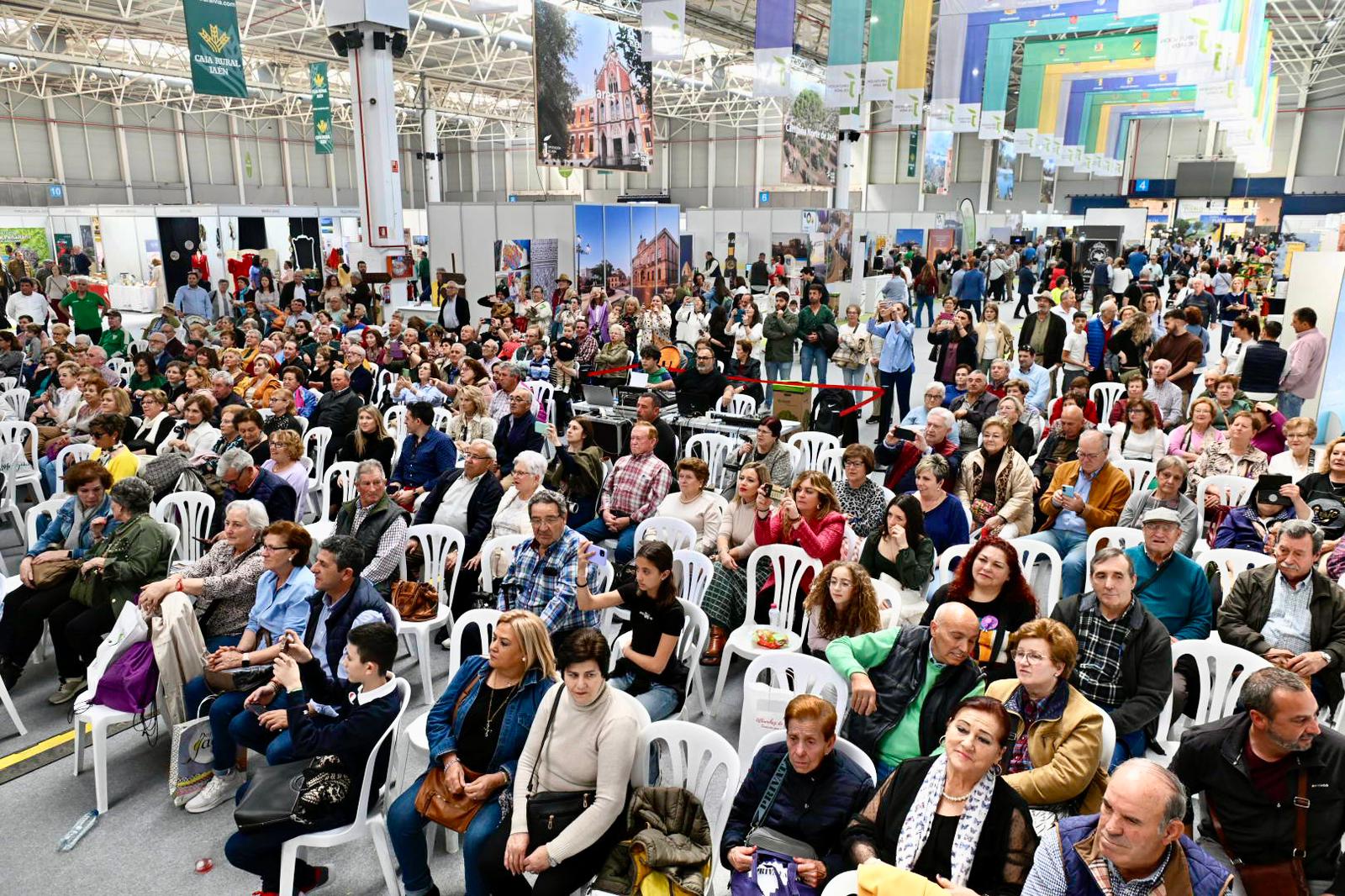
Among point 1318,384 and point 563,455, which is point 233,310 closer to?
point 563,455

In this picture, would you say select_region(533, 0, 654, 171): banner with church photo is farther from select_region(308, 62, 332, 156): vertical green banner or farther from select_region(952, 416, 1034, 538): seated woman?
select_region(952, 416, 1034, 538): seated woman

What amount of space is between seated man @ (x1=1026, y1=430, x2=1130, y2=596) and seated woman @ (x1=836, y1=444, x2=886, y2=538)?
0.87m

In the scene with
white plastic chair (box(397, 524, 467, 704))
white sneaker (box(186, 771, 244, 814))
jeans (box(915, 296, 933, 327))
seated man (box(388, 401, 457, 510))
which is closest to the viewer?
white sneaker (box(186, 771, 244, 814))

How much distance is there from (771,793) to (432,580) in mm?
2782

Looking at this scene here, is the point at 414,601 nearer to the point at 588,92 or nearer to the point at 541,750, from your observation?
the point at 541,750

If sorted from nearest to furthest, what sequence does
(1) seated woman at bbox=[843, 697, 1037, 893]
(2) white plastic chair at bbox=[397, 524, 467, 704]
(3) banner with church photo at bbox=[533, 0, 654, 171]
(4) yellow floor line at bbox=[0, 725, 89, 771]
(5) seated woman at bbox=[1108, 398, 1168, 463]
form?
(1) seated woman at bbox=[843, 697, 1037, 893]
(4) yellow floor line at bbox=[0, 725, 89, 771]
(2) white plastic chair at bbox=[397, 524, 467, 704]
(5) seated woman at bbox=[1108, 398, 1168, 463]
(3) banner with church photo at bbox=[533, 0, 654, 171]

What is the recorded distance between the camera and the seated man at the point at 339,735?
2.96 meters

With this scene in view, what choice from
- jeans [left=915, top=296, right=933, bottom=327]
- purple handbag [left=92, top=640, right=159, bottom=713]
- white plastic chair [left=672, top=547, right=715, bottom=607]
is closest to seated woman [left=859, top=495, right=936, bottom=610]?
white plastic chair [left=672, top=547, right=715, bottom=607]

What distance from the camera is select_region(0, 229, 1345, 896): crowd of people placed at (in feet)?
8.66

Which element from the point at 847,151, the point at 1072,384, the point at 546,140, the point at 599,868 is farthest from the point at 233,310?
the point at 599,868

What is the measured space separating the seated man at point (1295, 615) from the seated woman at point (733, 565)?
2162 mm

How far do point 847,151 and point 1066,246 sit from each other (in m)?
9.36

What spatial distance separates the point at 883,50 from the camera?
41.1ft

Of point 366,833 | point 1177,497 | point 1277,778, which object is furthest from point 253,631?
point 1177,497
